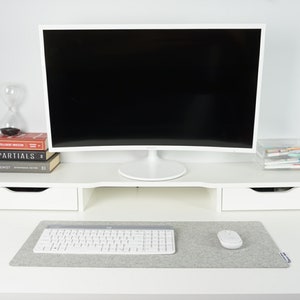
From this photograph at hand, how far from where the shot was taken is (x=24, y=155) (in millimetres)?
1473

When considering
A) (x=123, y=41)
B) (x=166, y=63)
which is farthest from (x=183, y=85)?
(x=123, y=41)

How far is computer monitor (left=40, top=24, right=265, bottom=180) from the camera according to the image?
1.33 meters

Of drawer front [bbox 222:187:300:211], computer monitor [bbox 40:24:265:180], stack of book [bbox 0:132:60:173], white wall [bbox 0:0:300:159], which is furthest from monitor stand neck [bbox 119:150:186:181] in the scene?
white wall [bbox 0:0:300:159]

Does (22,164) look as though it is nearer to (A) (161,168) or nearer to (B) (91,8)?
(A) (161,168)

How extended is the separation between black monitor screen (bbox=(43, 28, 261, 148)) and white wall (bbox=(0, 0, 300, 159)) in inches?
9.1

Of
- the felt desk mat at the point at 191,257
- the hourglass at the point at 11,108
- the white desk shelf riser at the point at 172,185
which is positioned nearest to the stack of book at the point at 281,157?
the white desk shelf riser at the point at 172,185

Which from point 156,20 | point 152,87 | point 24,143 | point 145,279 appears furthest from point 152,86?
point 145,279

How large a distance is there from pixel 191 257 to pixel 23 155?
75 centimetres

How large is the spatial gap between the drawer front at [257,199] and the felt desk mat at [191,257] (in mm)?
177

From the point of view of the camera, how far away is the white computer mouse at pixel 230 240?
1119mm

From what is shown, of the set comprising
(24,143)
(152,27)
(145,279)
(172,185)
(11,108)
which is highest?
(152,27)

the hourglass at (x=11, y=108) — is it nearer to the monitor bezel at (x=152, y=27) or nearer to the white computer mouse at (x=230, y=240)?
the monitor bezel at (x=152, y=27)

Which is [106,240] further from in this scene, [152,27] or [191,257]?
[152,27]

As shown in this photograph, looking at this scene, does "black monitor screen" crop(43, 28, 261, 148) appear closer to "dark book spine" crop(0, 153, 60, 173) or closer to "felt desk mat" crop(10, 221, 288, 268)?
"dark book spine" crop(0, 153, 60, 173)
